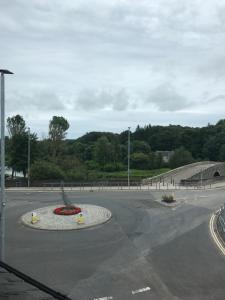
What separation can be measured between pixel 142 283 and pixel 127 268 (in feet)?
6.00

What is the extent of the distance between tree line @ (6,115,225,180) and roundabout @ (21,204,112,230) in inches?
1058

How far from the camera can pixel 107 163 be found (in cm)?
10675

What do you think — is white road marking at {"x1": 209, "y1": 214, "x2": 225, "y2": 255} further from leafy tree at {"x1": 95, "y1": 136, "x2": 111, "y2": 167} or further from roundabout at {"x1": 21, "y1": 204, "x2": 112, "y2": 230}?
leafy tree at {"x1": 95, "y1": 136, "x2": 111, "y2": 167}

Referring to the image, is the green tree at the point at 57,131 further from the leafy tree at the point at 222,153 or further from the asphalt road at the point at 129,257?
the leafy tree at the point at 222,153

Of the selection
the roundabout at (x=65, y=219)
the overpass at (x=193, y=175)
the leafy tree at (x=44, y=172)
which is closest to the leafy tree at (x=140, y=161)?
the overpass at (x=193, y=175)

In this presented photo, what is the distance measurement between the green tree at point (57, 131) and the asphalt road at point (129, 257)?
150ft

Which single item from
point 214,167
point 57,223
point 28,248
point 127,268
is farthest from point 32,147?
point 127,268

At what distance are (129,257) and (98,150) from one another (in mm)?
88891

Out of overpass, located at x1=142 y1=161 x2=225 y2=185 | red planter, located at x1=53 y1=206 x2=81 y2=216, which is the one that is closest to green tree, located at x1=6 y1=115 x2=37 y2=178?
overpass, located at x1=142 y1=161 x2=225 y2=185

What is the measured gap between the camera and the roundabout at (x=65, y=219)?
24.9 m

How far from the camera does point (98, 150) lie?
4181 inches

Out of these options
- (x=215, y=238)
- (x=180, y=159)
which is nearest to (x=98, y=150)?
(x=180, y=159)

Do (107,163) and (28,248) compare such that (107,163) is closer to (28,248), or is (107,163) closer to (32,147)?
(32,147)

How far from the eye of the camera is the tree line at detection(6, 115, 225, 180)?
63281 millimetres
